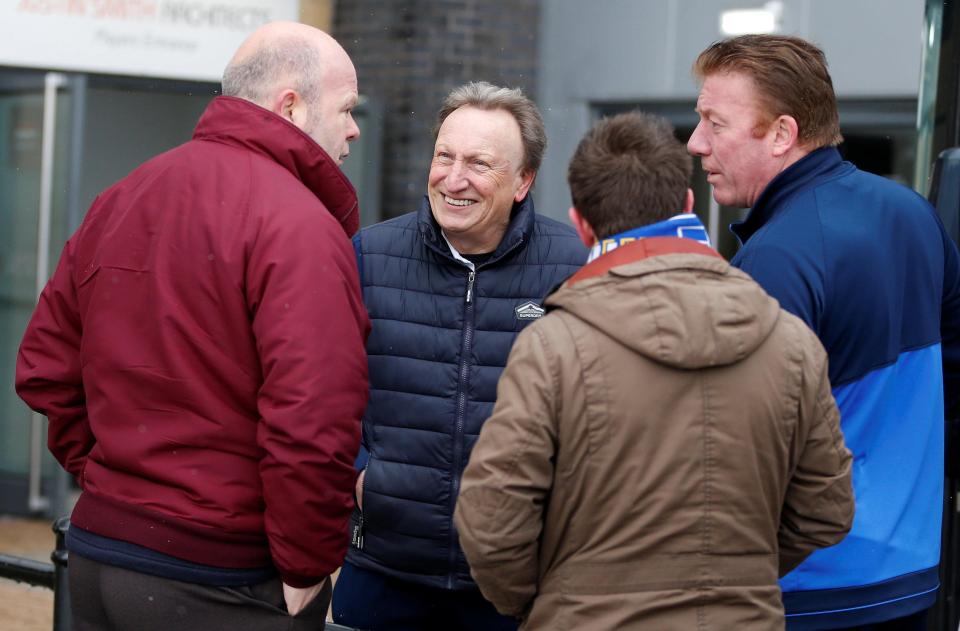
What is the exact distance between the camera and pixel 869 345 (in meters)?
2.55

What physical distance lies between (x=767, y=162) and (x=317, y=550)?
1177mm

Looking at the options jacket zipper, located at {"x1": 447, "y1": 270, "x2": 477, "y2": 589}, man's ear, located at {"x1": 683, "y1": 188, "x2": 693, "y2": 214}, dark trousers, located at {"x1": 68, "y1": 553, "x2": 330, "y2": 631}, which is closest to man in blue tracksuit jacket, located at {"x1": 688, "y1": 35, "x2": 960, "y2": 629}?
man's ear, located at {"x1": 683, "y1": 188, "x2": 693, "y2": 214}

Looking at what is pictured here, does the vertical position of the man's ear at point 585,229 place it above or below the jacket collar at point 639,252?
above

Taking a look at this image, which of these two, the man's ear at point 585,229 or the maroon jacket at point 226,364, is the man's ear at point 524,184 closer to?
the maroon jacket at point 226,364

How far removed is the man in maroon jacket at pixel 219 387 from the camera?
2.39 m

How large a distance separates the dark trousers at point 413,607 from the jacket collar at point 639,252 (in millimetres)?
1120

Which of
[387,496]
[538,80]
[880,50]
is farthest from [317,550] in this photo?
[538,80]

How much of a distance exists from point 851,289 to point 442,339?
955mm

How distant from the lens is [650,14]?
7.86 meters

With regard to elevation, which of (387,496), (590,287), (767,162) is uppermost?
(767,162)

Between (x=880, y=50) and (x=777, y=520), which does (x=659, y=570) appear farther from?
(x=880, y=50)

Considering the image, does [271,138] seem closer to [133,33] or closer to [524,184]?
[524,184]

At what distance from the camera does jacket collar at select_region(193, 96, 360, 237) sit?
8.46 ft

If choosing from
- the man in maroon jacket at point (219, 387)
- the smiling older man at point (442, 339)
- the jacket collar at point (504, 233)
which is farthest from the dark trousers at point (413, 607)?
the jacket collar at point (504, 233)
